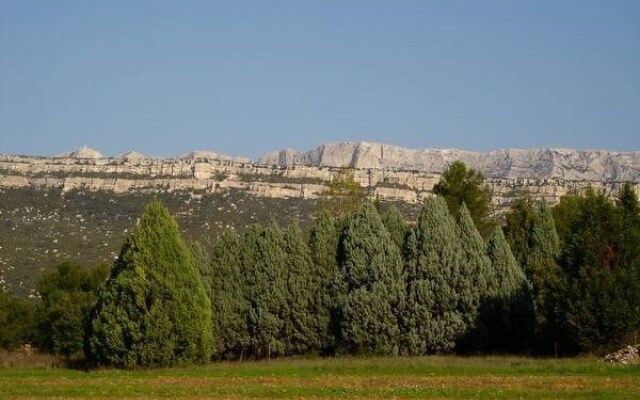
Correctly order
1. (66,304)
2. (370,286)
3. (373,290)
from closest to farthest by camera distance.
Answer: (373,290) < (370,286) < (66,304)

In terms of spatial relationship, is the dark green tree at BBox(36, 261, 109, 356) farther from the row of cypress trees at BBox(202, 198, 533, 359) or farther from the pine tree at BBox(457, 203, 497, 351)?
the pine tree at BBox(457, 203, 497, 351)

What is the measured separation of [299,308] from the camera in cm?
3912

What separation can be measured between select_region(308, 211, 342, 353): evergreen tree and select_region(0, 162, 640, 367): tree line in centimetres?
6

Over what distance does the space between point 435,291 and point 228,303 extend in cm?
840

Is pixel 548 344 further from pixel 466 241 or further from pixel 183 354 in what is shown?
pixel 183 354

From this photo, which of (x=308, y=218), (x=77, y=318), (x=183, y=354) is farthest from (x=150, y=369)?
(x=308, y=218)

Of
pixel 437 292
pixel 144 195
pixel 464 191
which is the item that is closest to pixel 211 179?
pixel 144 195

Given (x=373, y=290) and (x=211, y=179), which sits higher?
(x=211, y=179)

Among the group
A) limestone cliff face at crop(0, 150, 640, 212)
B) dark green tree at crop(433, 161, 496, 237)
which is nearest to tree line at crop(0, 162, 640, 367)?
dark green tree at crop(433, 161, 496, 237)

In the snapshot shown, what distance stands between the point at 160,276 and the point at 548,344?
13749 millimetres

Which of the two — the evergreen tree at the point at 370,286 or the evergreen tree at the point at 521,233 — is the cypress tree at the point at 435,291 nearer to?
the evergreen tree at the point at 370,286

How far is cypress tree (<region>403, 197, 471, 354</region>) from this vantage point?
119 ft

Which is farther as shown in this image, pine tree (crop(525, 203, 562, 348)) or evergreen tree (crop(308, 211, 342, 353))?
evergreen tree (crop(308, 211, 342, 353))

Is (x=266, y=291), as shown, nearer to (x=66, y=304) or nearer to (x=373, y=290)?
(x=373, y=290)
